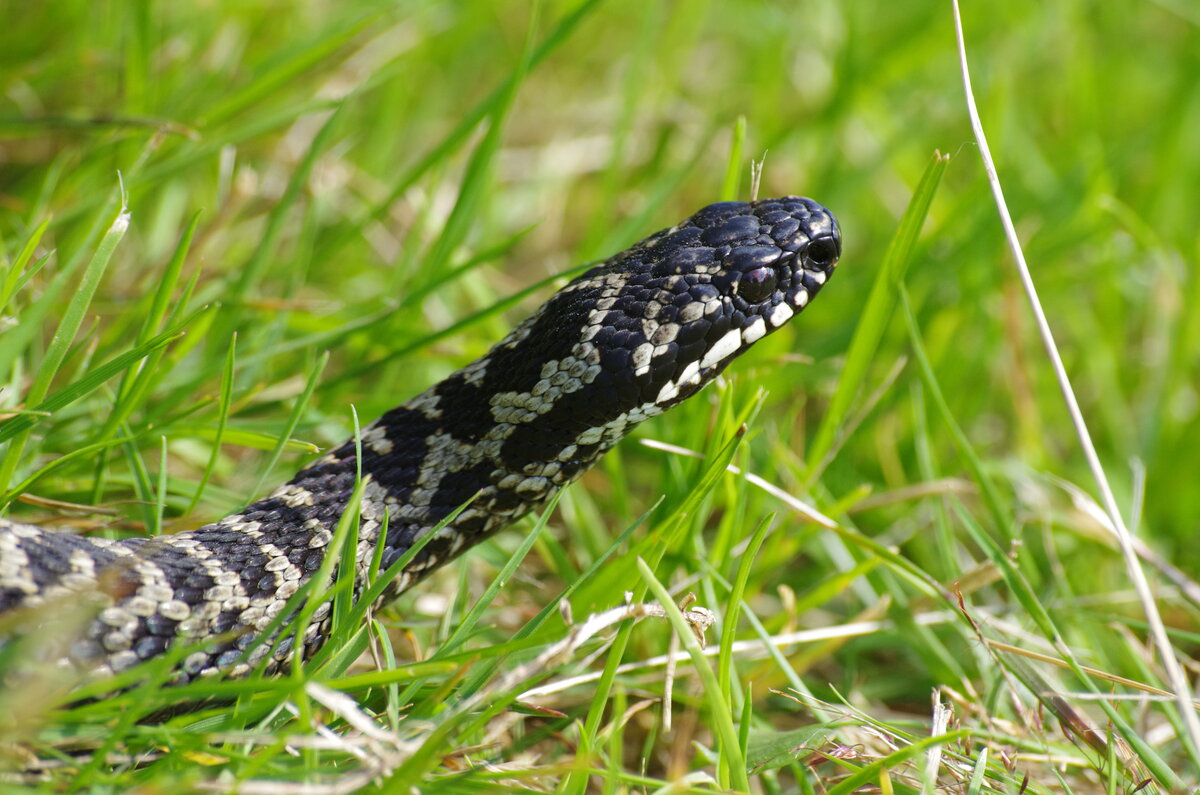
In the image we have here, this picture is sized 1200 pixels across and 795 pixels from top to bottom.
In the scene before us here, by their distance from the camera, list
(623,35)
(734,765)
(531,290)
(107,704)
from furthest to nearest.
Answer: (623,35) → (531,290) → (734,765) → (107,704)

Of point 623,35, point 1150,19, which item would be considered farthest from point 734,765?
point 1150,19

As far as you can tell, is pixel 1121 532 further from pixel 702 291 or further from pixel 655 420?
pixel 655 420

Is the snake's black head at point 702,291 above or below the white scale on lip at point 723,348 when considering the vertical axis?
above

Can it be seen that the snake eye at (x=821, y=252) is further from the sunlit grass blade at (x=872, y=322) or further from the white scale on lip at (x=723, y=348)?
the white scale on lip at (x=723, y=348)

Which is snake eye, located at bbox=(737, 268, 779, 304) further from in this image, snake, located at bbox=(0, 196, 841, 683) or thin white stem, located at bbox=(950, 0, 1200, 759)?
thin white stem, located at bbox=(950, 0, 1200, 759)

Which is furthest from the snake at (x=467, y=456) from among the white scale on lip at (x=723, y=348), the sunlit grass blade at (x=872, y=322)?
the sunlit grass blade at (x=872, y=322)

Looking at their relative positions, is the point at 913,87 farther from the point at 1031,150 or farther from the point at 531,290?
the point at 531,290
